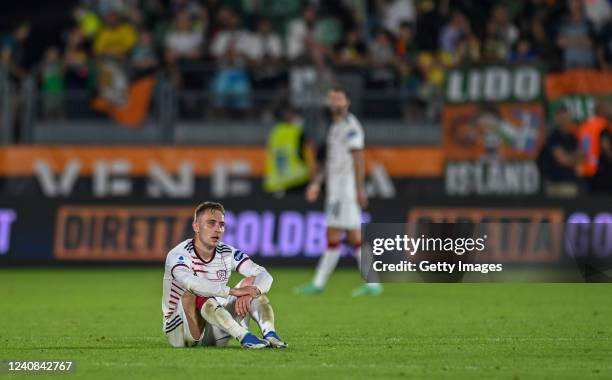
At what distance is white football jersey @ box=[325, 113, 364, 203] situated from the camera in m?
18.1

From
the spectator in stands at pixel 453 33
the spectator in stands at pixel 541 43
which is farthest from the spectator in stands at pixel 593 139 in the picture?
the spectator in stands at pixel 453 33

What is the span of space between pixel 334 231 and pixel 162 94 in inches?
281

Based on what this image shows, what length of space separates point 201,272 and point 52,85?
1486 cm

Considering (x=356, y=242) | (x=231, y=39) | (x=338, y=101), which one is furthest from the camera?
(x=231, y=39)

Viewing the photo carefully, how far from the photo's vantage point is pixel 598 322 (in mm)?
14344

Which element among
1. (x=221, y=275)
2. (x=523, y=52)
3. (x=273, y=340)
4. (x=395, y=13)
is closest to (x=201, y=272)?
(x=221, y=275)

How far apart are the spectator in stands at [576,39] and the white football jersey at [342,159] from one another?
7512 mm

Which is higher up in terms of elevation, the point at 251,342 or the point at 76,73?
the point at 76,73

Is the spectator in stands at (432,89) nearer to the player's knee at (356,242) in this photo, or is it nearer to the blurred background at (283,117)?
the blurred background at (283,117)

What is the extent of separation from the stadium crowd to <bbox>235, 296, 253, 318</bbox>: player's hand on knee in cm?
1380

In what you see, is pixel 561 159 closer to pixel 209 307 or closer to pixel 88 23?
pixel 88 23

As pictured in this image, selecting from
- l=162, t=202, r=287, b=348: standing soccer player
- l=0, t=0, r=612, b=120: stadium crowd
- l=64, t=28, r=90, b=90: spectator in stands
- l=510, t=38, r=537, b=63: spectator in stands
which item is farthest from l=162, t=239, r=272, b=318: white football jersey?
l=510, t=38, r=537, b=63: spectator in stands

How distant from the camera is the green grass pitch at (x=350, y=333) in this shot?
1029cm

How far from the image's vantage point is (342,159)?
60.3 ft
